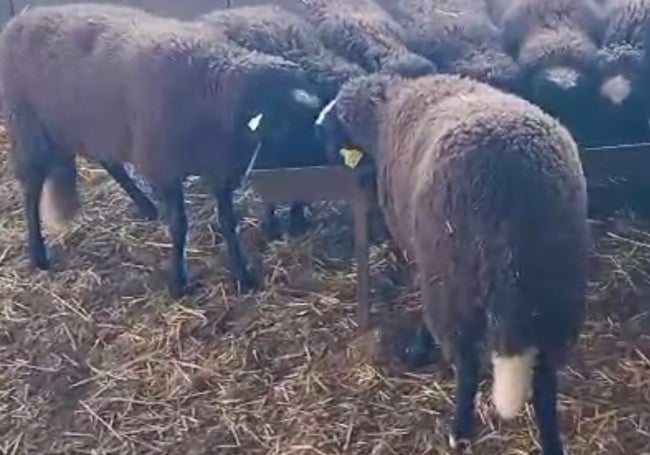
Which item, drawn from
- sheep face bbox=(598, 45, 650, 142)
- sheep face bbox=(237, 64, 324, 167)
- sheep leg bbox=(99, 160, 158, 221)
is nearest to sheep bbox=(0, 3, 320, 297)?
sheep face bbox=(237, 64, 324, 167)

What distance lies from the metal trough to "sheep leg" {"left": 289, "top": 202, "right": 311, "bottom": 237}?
2.72ft

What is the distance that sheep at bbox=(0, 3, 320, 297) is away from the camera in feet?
16.3

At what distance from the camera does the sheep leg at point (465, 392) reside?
3920 mm

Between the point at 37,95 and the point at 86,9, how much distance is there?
48 cm

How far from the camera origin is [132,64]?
5.13 metres

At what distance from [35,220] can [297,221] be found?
4.12 feet

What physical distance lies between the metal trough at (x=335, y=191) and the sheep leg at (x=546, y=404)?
1070mm

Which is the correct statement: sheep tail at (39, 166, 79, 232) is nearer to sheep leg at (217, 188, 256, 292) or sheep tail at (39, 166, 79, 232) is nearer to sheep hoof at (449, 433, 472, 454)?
sheep leg at (217, 188, 256, 292)

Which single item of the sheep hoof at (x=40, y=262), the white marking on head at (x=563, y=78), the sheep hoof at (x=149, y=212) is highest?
the white marking on head at (x=563, y=78)

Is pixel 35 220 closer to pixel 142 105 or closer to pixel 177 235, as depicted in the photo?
pixel 177 235

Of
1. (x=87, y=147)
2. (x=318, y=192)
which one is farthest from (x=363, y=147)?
(x=87, y=147)

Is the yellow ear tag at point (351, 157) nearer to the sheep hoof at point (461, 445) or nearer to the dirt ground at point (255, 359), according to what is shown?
the dirt ground at point (255, 359)

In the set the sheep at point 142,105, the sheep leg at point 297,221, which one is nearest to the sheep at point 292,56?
the sheep leg at point 297,221

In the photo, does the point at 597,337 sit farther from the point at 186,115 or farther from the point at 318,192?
the point at 186,115
